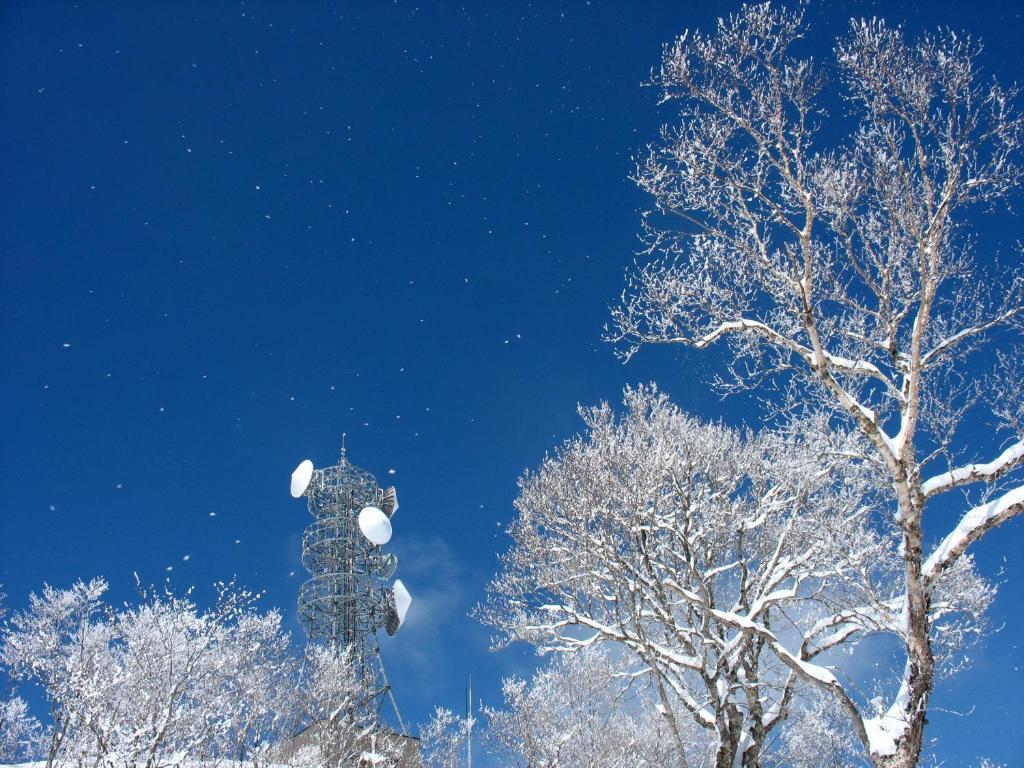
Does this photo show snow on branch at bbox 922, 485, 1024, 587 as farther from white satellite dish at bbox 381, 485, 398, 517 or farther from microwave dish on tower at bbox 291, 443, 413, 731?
white satellite dish at bbox 381, 485, 398, 517

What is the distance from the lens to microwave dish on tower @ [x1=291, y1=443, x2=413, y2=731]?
32031 millimetres

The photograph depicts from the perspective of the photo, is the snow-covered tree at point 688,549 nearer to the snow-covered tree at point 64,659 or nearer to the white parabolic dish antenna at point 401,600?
the snow-covered tree at point 64,659

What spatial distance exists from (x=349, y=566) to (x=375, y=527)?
3364mm

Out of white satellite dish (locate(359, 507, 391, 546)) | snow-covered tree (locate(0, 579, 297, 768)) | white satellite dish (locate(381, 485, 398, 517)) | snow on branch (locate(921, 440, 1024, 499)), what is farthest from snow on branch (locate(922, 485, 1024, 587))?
white satellite dish (locate(381, 485, 398, 517))

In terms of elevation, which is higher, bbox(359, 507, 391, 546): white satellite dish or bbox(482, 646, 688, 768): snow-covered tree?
bbox(359, 507, 391, 546): white satellite dish

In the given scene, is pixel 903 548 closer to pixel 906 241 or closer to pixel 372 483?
pixel 906 241

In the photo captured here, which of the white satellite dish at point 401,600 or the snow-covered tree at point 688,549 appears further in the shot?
the white satellite dish at point 401,600

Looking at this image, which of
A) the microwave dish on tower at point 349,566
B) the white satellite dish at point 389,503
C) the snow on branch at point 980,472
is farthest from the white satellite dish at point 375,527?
the snow on branch at point 980,472

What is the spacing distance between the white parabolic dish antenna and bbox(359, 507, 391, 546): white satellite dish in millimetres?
3441

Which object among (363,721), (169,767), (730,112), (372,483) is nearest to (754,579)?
(730,112)

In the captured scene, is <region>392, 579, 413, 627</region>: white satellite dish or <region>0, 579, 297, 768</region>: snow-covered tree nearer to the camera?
<region>0, 579, 297, 768</region>: snow-covered tree

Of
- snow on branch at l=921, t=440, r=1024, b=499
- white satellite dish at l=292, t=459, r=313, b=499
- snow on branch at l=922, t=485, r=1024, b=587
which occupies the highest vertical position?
white satellite dish at l=292, t=459, r=313, b=499

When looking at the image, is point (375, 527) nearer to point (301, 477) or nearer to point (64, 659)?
point (301, 477)

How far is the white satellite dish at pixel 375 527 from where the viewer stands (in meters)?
31.8
